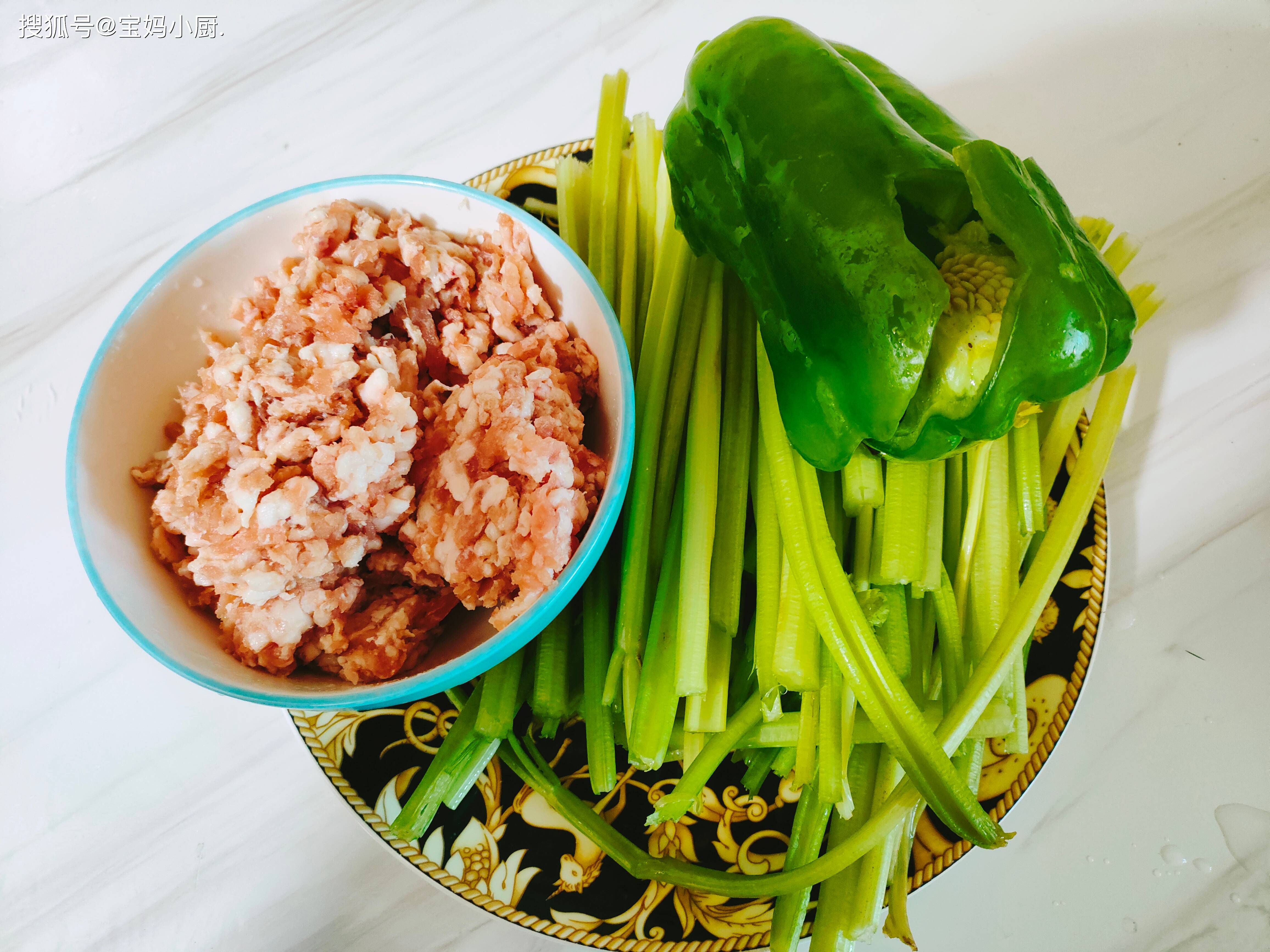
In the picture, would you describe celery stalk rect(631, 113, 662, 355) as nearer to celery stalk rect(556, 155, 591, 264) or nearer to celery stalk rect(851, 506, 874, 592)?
celery stalk rect(556, 155, 591, 264)

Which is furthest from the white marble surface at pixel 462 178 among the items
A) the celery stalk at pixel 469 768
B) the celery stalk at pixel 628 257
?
the celery stalk at pixel 628 257

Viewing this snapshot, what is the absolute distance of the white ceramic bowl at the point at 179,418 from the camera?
2.56 feet

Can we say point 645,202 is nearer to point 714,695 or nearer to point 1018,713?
point 714,695

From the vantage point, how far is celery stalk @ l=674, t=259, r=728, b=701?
90 cm

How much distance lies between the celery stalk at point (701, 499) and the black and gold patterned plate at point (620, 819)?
191mm

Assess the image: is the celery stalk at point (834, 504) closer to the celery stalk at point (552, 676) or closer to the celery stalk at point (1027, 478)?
the celery stalk at point (1027, 478)

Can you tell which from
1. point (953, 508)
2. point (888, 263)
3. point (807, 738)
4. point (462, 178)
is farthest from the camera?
point (462, 178)

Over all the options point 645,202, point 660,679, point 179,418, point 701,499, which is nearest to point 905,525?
point 701,499

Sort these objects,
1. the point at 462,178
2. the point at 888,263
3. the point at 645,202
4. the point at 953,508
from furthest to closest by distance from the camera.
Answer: the point at 462,178 < the point at 645,202 < the point at 953,508 < the point at 888,263

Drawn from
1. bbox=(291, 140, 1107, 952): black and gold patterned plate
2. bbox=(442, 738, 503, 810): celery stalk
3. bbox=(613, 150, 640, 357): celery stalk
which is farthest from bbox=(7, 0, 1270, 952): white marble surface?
bbox=(613, 150, 640, 357): celery stalk

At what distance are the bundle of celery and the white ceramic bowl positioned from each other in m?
0.15

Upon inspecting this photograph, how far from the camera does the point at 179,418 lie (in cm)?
95

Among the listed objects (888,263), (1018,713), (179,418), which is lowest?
(1018,713)

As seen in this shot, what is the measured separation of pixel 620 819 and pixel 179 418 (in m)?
→ 0.76
